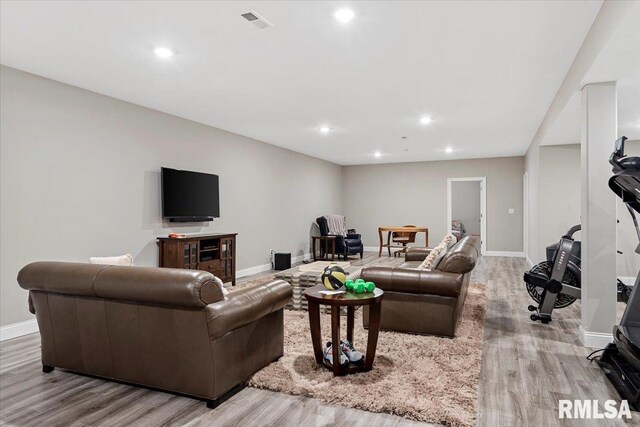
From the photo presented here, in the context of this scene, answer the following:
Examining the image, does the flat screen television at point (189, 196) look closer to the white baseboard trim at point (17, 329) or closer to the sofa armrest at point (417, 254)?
the white baseboard trim at point (17, 329)

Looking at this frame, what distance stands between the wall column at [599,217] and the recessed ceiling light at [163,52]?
3569 mm

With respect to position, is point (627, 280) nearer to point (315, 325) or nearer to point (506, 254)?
point (506, 254)

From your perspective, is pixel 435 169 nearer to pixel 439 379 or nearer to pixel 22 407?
pixel 439 379

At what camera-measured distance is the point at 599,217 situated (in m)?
3.21

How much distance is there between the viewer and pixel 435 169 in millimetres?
10367

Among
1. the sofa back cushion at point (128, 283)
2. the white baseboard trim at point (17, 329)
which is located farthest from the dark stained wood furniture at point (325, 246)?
the sofa back cushion at point (128, 283)

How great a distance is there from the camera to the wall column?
3.20 meters

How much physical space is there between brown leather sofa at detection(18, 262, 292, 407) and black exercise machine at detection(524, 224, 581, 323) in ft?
9.20

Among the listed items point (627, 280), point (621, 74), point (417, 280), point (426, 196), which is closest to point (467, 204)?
point (426, 196)

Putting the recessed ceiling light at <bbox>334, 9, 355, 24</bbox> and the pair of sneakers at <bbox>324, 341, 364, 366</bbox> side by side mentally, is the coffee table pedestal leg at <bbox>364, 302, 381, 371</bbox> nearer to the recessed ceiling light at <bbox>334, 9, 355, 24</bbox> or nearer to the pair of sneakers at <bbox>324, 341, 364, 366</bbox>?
the pair of sneakers at <bbox>324, 341, 364, 366</bbox>

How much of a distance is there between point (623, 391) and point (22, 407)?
3.63 meters

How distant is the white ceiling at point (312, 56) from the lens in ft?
8.76

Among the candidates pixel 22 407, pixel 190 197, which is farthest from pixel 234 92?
pixel 22 407

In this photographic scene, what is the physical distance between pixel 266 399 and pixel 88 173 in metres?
3.37
